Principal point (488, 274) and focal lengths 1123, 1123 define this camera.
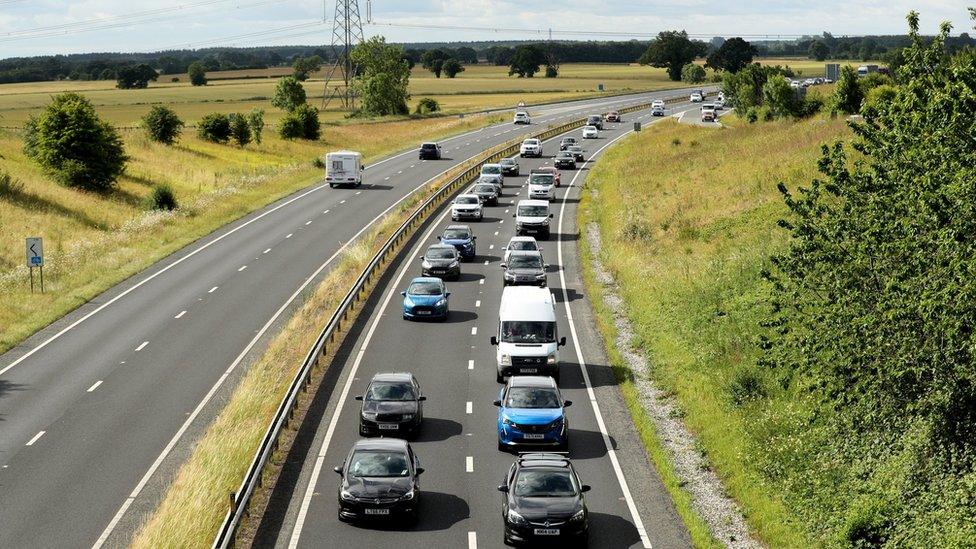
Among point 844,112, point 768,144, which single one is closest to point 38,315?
point 768,144

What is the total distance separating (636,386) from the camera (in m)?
32.6

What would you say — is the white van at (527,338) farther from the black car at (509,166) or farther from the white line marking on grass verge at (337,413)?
the black car at (509,166)

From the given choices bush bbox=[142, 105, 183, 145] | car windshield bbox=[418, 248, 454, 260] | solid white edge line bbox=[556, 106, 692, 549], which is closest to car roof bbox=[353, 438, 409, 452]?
solid white edge line bbox=[556, 106, 692, 549]

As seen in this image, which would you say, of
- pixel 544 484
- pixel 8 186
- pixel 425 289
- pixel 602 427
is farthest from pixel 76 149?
pixel 544 484

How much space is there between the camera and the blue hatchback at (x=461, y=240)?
5184 cm

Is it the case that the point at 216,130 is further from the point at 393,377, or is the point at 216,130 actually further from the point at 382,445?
the point at 382,445

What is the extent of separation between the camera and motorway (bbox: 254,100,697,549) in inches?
862

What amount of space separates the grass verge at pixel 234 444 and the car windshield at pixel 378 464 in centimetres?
228

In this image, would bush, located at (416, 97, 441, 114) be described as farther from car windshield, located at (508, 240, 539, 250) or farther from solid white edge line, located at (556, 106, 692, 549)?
car windshield, located at (508, 240, 539, 250)

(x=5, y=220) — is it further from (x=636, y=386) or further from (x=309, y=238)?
(x=636, y=386)

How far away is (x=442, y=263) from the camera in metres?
47.1

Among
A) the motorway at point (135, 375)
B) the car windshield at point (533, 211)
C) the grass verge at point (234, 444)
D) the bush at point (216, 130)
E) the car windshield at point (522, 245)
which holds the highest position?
the bush at point (216, 130)

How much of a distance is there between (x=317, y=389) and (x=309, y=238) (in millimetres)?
27963

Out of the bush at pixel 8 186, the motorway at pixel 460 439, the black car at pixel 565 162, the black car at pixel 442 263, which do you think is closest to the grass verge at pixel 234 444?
the motorway at pixel 460 439
